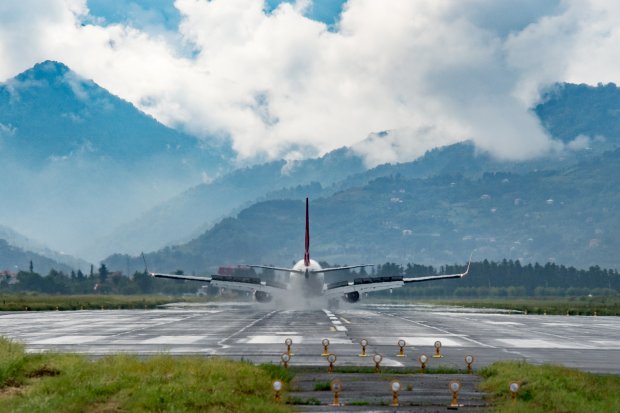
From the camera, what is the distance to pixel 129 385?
22.1m

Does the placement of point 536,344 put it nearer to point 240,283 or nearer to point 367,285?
point 367,285

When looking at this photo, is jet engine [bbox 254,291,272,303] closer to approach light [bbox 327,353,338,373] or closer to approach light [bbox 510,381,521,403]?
approach light [bbox 327,353,338,373]

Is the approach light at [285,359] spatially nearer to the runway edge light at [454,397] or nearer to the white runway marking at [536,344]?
the runway edge light at [454,397]

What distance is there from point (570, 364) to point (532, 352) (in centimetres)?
562

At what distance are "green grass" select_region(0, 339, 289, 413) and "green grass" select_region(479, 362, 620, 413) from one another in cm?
704

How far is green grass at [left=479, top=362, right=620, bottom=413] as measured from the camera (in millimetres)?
22375

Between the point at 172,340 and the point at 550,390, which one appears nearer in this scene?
the point at 550,390

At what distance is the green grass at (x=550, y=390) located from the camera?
2238cm

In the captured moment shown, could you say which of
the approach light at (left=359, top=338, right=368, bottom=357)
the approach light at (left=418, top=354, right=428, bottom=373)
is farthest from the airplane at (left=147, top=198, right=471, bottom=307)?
the approach light at (left=418, top=354, right=428, bottom=373)

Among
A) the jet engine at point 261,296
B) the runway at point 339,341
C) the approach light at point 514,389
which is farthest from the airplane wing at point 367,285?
the approach light at point 514,389

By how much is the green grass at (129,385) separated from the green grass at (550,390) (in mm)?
7039

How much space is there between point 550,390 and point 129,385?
1248 cm

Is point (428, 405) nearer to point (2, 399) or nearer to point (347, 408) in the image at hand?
point (347, 408)

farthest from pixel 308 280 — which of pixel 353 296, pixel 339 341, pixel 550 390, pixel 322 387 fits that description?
pixel 550 390
